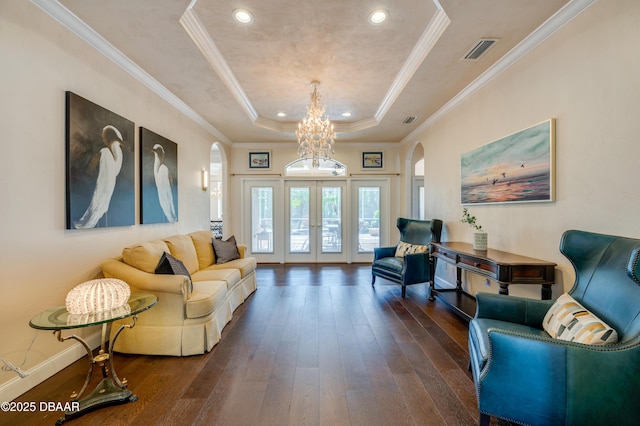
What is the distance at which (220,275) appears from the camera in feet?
10.7

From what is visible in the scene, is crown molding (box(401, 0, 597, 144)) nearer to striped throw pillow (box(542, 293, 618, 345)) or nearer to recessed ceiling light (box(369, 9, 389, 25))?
recessed ceiling light (box(369, 9, 389, 25))

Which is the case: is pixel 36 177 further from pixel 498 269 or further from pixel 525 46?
pixel 525 46

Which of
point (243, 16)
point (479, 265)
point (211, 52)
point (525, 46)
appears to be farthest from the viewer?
point (211, 52)

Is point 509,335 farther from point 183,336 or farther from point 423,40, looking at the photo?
point 423,40

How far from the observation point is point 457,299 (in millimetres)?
3436

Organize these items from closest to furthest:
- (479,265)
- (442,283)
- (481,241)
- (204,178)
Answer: (479,265), (481,241), (442,283), (204,178)

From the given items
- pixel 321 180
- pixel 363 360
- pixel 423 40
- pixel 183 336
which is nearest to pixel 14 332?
pixel 183 336

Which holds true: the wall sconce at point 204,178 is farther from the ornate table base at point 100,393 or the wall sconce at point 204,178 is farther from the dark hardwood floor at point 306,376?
the ornate table base at point 100,393

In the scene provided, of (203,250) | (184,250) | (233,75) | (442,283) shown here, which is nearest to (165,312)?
(184,250)

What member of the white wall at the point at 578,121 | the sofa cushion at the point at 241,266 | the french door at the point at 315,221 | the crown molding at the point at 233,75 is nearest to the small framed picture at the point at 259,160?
the french door at the point at 315,221

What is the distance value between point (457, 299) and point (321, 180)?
3875 millimetres

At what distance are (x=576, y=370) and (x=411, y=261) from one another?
8.97ft

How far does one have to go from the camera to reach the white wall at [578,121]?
1796 mm

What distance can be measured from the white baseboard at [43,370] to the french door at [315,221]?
13.9 ft
